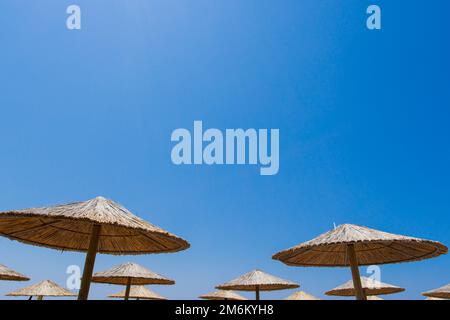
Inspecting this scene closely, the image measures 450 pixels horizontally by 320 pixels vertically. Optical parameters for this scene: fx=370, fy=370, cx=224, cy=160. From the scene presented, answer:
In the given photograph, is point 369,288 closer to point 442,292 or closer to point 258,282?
point 442,292

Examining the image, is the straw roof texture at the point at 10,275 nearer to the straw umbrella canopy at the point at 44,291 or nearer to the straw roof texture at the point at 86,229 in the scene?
the straw umbrella canopy at the point at 44,291

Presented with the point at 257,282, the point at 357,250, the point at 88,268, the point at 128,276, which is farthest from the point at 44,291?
the point at 357,250

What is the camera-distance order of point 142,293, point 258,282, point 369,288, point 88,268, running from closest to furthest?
point 88,268, point 258,282, point 369,288, point 142,293

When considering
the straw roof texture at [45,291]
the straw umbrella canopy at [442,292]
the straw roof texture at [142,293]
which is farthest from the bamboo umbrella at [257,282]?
the straw roof texture at [45,291]

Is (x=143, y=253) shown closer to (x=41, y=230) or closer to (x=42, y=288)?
(x=41, y=230)

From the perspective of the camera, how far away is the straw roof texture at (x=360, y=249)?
5480 millimetres

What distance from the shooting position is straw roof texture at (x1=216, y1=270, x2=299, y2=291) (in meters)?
Result: 11.5

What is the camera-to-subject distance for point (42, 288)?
15805 millimetres

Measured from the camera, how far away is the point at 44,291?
51.3 ft

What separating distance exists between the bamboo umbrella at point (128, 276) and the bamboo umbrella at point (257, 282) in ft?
7.36

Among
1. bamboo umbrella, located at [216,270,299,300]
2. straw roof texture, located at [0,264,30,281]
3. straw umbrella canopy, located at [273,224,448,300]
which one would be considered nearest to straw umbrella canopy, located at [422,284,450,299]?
bamboo umbrella, located at [216,270,299,300]

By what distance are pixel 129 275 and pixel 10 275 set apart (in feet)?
14.0

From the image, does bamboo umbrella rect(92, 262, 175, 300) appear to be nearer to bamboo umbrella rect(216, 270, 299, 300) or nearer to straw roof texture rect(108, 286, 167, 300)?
bamboo umbrella rect(216, 270, 299, 300)
